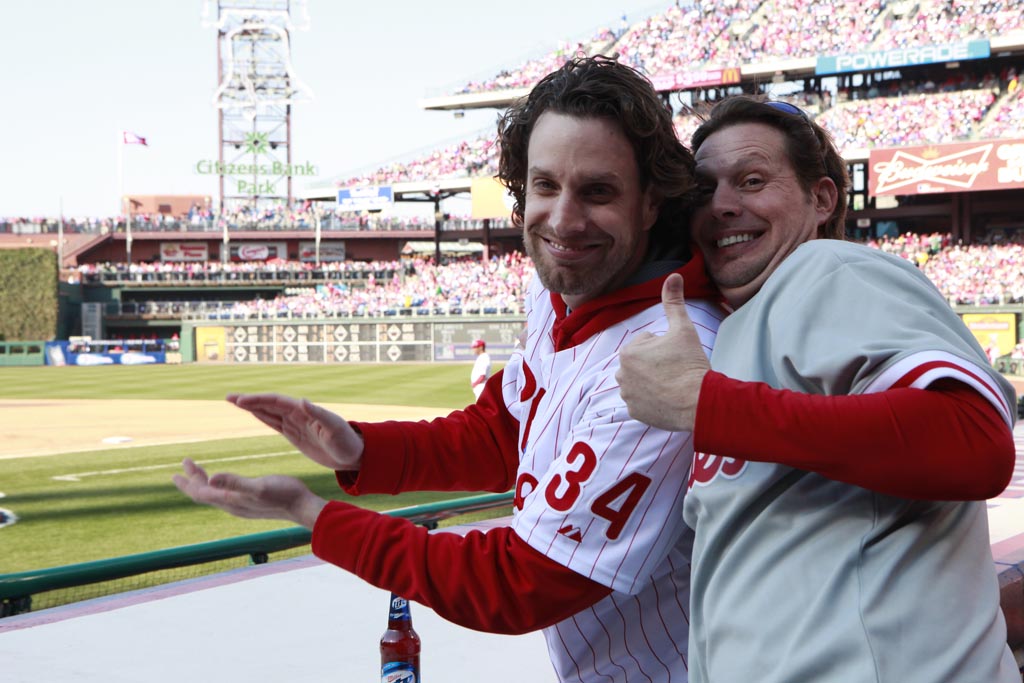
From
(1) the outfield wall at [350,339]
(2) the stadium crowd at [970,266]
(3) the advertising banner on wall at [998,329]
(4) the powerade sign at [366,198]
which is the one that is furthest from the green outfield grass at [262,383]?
(4) the powerade sign at [366,198]

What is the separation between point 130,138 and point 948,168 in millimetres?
48929

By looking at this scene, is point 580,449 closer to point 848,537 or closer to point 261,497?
point 848,537

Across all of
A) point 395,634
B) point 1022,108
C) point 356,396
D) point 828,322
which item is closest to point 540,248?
point 828,322

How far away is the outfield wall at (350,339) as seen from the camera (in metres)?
39.6

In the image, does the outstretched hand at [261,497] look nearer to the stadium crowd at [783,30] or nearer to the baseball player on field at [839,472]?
the baseball player on field at [839,472]

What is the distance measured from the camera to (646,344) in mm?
1511

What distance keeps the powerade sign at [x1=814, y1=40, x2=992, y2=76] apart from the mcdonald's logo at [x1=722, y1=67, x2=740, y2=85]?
143 inches

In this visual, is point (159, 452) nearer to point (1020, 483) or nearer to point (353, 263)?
point (1020, 483)

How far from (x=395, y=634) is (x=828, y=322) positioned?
148 centimetres

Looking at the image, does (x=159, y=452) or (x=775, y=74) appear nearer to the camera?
(x=159, y=452)

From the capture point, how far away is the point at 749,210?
72.6 inches

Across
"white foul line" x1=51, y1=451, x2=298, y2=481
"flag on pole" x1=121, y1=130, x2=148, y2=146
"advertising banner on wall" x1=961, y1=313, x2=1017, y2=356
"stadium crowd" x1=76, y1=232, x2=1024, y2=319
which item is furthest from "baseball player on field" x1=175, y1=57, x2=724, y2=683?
"flag on pole" x1=121, y1=130, x2=148, y2=146

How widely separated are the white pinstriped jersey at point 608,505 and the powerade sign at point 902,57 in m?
42.8

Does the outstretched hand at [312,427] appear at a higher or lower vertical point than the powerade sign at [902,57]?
lower
